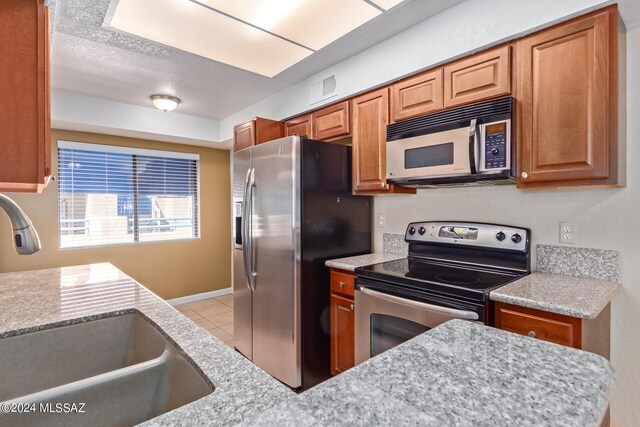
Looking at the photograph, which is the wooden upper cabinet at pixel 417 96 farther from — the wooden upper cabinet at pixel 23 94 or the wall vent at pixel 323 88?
the wooden upper cabinet at pixel 23 94

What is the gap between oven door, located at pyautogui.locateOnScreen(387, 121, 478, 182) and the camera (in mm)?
1845

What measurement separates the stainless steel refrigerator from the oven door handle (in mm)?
→ 516

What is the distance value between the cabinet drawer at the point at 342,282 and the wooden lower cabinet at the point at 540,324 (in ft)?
3.09

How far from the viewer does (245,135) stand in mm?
3289

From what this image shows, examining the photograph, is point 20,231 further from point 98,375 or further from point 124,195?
point 124,195

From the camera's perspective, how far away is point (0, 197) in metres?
0.90

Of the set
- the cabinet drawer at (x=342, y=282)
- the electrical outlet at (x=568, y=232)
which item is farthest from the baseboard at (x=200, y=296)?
the electrical outlet at (x=568, y=232)

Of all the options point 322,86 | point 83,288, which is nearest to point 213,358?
point 83,288

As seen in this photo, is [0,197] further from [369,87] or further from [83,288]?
[369,87]

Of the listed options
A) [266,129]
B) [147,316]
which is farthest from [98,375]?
[266,129]


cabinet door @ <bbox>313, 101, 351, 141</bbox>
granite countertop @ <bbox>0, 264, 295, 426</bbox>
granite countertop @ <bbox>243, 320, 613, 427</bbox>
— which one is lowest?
granite countertop @ <bbox>0, 264, 295, 426</bbox>

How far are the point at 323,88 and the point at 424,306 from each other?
6.39 ft

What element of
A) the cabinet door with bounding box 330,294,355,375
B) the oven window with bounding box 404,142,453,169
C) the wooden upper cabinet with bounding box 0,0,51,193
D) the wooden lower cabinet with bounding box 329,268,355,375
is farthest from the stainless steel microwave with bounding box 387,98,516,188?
the wooden upper cabinet with bounding box 0,0,51,193

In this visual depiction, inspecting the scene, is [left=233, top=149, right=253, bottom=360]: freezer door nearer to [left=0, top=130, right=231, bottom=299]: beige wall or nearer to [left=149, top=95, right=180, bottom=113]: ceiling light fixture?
[left=149, top=95, right=180, bottom=113]: ceiling light fixture
